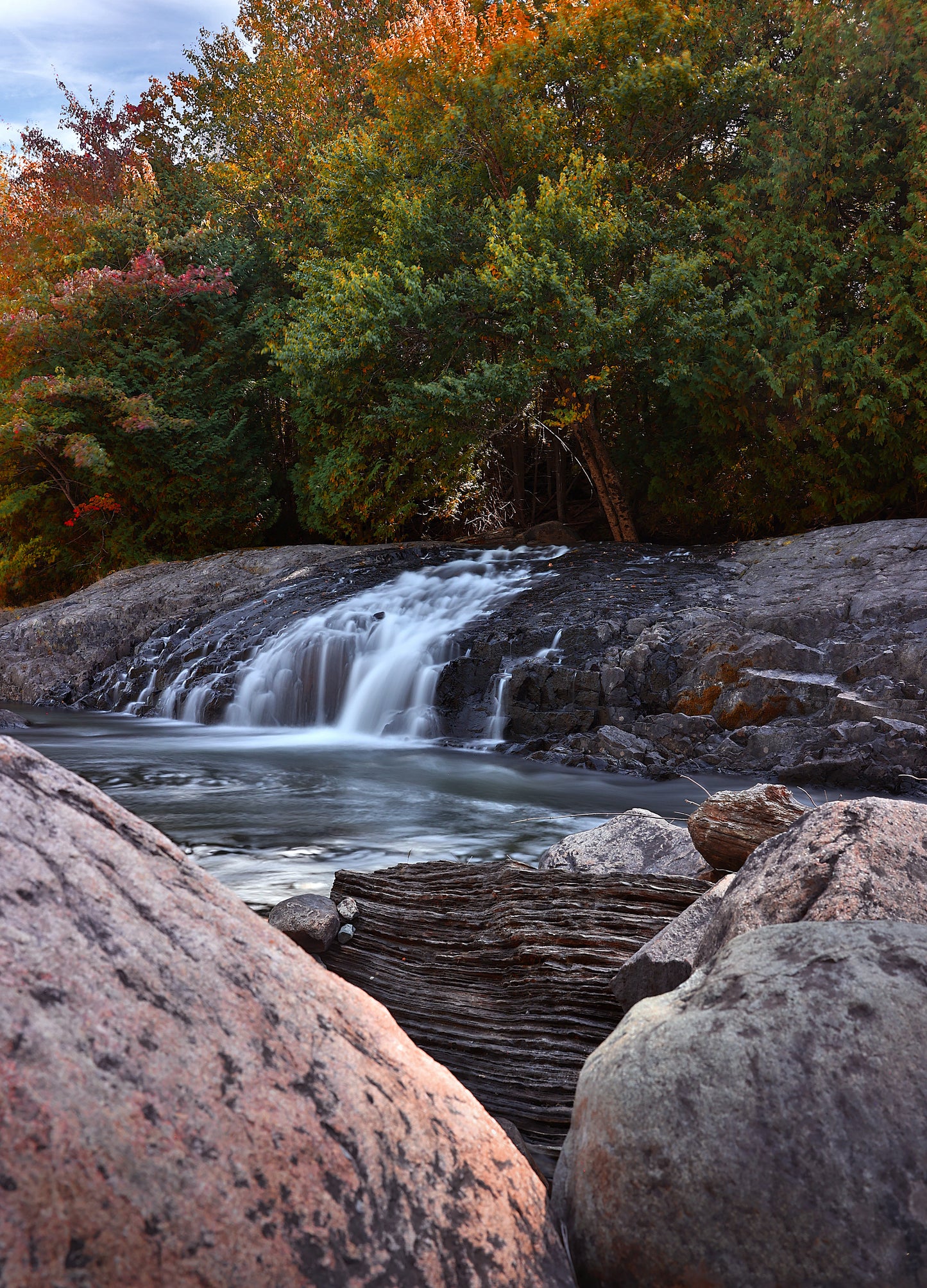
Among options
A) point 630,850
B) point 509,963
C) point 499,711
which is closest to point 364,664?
point 499,711

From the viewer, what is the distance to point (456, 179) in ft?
44.2

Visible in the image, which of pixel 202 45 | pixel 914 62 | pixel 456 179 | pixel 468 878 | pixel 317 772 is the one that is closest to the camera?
pixel 468 878

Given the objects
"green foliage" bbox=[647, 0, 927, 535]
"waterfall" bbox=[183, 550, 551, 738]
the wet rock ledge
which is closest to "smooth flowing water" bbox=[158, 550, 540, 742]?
"waterfall" bbox=[183, 550, 551, 738]

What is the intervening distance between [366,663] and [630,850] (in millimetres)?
6409

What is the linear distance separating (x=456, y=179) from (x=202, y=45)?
17194 mm

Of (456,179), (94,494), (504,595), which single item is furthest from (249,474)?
(504,595)

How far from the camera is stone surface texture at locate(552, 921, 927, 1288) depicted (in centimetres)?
139

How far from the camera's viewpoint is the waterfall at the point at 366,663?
31.6ft

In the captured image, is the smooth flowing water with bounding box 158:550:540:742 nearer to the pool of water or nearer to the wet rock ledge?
the pool of water

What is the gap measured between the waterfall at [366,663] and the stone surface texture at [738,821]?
573 cm

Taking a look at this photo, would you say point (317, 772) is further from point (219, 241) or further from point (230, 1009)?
point (219, 241)

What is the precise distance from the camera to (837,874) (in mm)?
2098

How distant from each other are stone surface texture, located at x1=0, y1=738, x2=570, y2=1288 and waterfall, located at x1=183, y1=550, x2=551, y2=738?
25.0ft

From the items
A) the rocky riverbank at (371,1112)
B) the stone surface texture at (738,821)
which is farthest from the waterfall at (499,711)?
the rocky riverbank at (371,1112)
